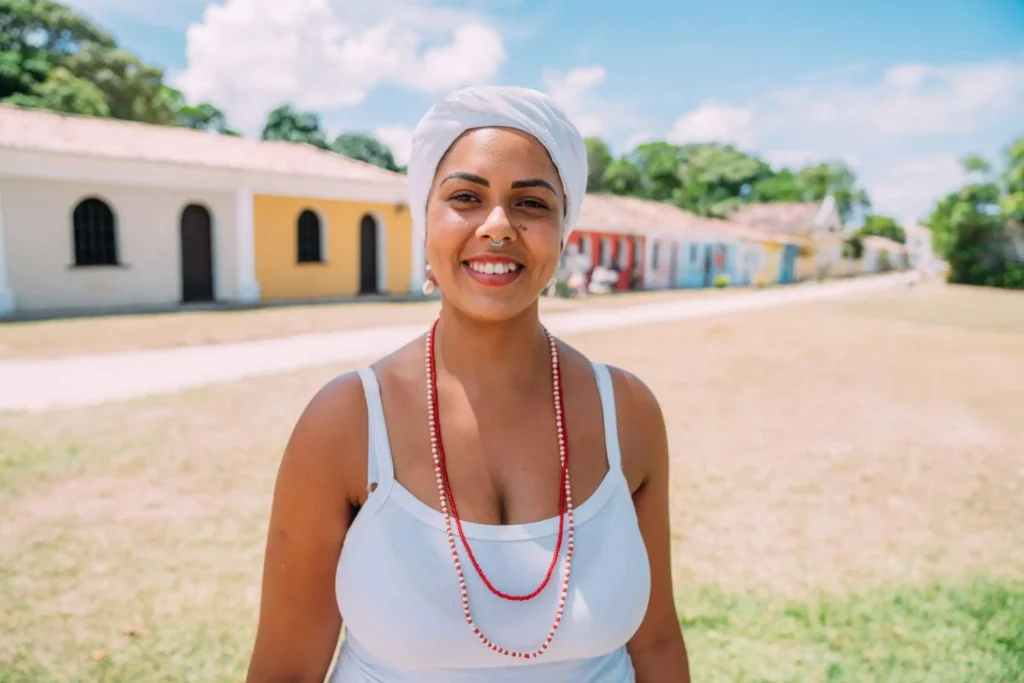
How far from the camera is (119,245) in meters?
14.5

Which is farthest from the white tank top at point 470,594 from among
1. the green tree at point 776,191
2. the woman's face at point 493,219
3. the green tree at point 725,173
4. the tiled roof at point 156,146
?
the green tree at point 776,191

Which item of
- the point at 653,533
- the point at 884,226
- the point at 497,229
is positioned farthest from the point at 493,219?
the point at 884,226

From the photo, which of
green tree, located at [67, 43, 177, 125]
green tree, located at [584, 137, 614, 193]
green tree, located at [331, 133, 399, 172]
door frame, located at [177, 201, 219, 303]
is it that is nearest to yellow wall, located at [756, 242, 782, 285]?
green tree, located at [584, 137, 614, 193]

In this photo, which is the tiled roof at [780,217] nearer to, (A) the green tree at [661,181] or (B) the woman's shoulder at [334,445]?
(A) the green tree at [661,181]

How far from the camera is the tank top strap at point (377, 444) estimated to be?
1.33 metres

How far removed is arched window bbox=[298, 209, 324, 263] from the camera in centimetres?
1759

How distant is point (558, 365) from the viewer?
1.56 metres

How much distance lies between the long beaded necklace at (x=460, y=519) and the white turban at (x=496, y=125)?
31cm

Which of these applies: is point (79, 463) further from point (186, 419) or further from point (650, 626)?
point (650, 626)

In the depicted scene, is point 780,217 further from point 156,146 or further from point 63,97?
point 156,146

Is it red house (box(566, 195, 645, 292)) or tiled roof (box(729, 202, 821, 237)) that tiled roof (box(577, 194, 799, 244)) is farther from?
tiled roof (box(729, 202, 821, 237))

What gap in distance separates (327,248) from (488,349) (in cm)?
1727

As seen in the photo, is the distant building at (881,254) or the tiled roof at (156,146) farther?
the distant building at (881,254)

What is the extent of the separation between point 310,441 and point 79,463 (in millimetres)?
4416
